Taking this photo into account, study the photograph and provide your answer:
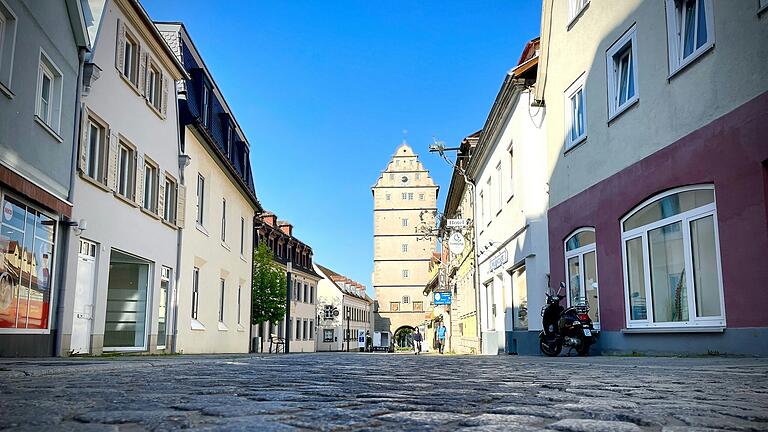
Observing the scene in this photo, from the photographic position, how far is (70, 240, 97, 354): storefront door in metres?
13.7

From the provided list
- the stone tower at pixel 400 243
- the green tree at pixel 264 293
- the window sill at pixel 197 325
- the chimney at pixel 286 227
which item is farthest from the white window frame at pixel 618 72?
the stone tower at pixel 400 243

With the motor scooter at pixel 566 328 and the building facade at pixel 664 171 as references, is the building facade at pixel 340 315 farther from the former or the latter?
the building facade at pixel 664 171

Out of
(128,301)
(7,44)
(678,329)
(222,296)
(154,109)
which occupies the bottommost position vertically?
(678,329)

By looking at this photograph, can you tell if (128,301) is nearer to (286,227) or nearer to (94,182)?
(94,182)

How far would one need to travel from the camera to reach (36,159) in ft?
38.0

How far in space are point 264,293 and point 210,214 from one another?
58.6 ft

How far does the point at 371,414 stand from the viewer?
10.1 feet

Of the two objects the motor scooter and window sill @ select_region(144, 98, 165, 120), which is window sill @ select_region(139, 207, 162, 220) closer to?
window sill @ select_region(144, 98, 165, 120)

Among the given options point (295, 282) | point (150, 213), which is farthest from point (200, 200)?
point (295, 282)

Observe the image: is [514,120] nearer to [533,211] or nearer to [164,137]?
[533,211]

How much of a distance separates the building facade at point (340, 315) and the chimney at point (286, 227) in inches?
292

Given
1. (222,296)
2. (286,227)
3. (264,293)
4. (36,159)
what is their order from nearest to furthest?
(36,159)
(222,296)
(264,293)
(286,227)

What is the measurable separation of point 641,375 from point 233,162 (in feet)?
74.7

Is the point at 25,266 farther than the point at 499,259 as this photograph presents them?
No
